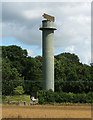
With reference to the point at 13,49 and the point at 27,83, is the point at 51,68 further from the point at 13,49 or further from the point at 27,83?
Answer: the point at 13,49

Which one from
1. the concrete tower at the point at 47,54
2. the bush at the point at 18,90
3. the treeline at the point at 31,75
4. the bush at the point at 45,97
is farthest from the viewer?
the bush at the point at 18,90

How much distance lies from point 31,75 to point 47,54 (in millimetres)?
21091

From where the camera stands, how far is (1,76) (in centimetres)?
5797

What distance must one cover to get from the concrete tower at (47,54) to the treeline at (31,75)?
918 cm

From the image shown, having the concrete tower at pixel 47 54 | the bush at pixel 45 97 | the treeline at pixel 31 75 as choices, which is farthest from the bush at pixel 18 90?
the bush at pixel 45 97

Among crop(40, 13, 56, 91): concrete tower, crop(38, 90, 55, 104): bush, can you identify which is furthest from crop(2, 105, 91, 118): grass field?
crop(40, 13, 56, 91): concrete tower

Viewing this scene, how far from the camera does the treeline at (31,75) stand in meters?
56.1

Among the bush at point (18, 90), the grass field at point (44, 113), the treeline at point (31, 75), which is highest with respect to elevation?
the treeline at point (31, 75)

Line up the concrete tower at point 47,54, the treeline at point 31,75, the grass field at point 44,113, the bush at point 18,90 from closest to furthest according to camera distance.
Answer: the grass field at point 44,113
the concrete tower at point 47,54
the treeline at point 31,75
the bush at point 18,90

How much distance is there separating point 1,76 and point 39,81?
10.1 meters

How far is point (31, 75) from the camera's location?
67250 millimetres

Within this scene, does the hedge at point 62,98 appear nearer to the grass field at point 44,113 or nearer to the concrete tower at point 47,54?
the concrete tower at point 47,54

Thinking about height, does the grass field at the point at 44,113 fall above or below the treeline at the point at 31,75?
below

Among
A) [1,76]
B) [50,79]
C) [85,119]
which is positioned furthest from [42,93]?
[85,119]
